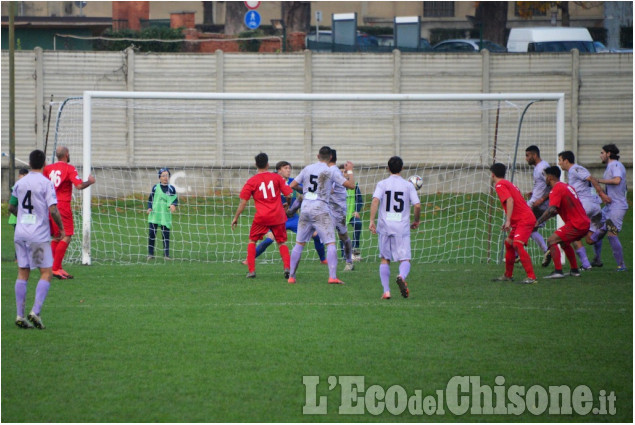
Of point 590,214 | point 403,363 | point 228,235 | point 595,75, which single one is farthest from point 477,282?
point 595,75

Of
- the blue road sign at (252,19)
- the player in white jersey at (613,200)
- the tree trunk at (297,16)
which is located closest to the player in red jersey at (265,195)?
the player in white jersey at (613,200)

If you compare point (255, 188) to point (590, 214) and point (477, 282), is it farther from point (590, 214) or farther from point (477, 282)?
point (590, 214)

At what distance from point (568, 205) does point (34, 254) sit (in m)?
7.18

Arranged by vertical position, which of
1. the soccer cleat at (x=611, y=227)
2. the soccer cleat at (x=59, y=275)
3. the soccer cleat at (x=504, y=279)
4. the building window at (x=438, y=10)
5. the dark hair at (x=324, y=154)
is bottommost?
the soccer cleat at (x=504, y=279)

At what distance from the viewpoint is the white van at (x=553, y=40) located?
98.7 ft

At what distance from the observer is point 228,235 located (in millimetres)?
18688

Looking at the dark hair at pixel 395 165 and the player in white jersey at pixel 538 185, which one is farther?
the player in white jersey at pixel 538 185

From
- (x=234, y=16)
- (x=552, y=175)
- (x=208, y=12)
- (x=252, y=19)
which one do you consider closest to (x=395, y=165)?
(x=552, y=175)

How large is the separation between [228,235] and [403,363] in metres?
11.0

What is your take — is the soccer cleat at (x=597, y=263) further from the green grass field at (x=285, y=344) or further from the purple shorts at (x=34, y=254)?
the purple shorts at (x=34, y=254)

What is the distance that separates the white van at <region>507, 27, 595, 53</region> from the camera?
98.7 ft

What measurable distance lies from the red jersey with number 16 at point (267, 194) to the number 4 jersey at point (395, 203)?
→ 1942 millimetres

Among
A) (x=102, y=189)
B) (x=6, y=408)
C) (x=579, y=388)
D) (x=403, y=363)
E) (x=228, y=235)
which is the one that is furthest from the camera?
(x=102, y=189)

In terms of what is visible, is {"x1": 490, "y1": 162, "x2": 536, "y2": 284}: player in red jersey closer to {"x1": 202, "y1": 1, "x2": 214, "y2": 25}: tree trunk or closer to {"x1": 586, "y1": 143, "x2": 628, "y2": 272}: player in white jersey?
{"x1": 586, "y1": 143, "x2": 628, "y2": 272}: player in white jersey
